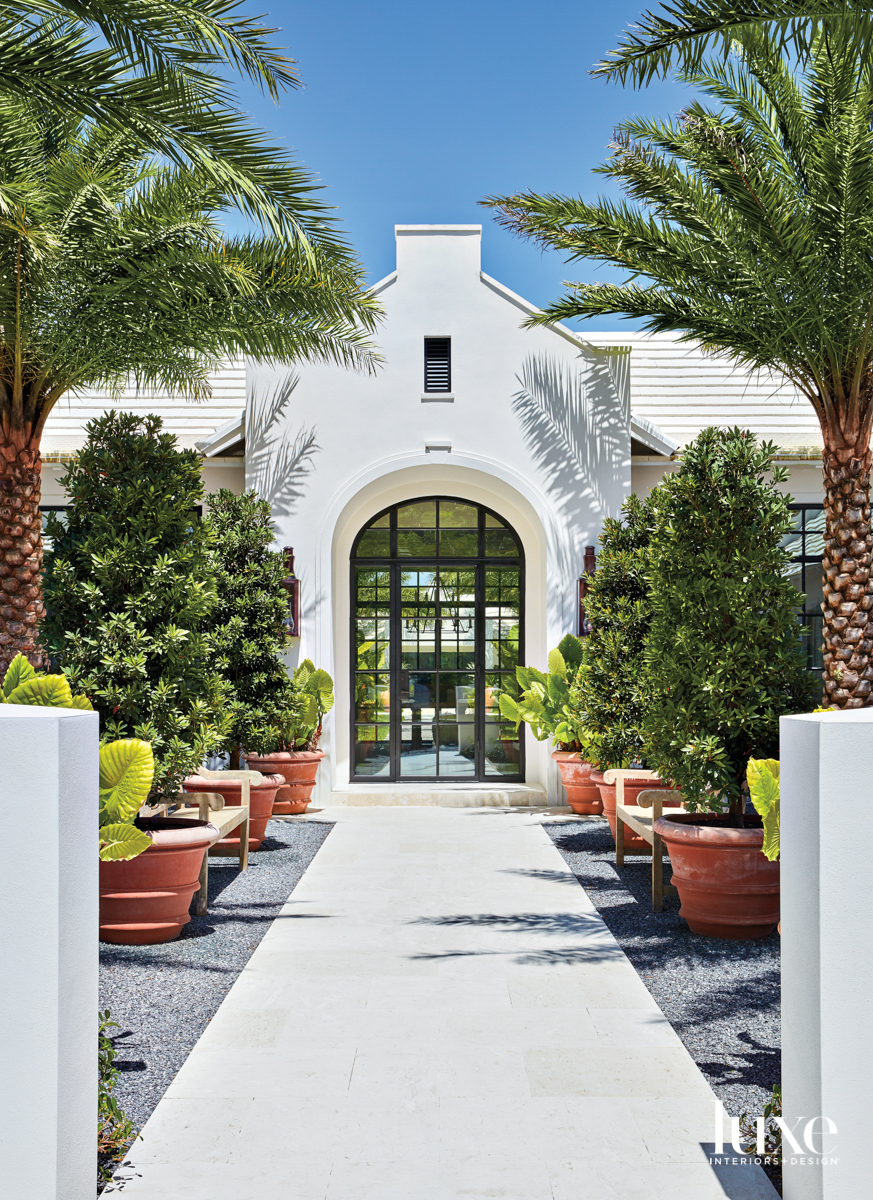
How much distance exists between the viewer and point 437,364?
1171 cm

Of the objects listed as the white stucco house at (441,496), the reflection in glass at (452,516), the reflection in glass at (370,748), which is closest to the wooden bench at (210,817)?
the white stucco house at (441,496)

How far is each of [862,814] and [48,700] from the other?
3.55 meters

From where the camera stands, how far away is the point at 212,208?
302 inches

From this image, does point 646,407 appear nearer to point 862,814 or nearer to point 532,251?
point 532,251

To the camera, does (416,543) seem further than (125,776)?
Yes

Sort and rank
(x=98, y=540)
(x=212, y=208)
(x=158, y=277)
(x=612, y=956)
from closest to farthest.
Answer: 1. (x=612, y=956)
2. (x=98, y=540)
3. (x=158, y=277)
4. (x=212, y=208)

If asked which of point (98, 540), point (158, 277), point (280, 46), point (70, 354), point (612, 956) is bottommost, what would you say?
point (612, 956)

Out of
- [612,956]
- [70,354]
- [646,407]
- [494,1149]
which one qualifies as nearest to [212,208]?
[70,354]

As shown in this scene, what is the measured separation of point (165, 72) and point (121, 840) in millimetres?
3850

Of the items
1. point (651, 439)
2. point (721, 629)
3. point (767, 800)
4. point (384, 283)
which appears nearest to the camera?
point (767, 800)

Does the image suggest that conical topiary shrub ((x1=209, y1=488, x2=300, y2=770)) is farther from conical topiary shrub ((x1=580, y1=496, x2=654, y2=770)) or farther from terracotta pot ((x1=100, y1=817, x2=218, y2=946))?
terracotta pot ((x1=100, y1=817, x2=218, y2=946))

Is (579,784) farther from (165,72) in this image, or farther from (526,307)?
(165,72)

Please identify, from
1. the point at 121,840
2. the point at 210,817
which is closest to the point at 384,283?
the point at 210,817

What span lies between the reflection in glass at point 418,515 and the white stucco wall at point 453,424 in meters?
0.92
